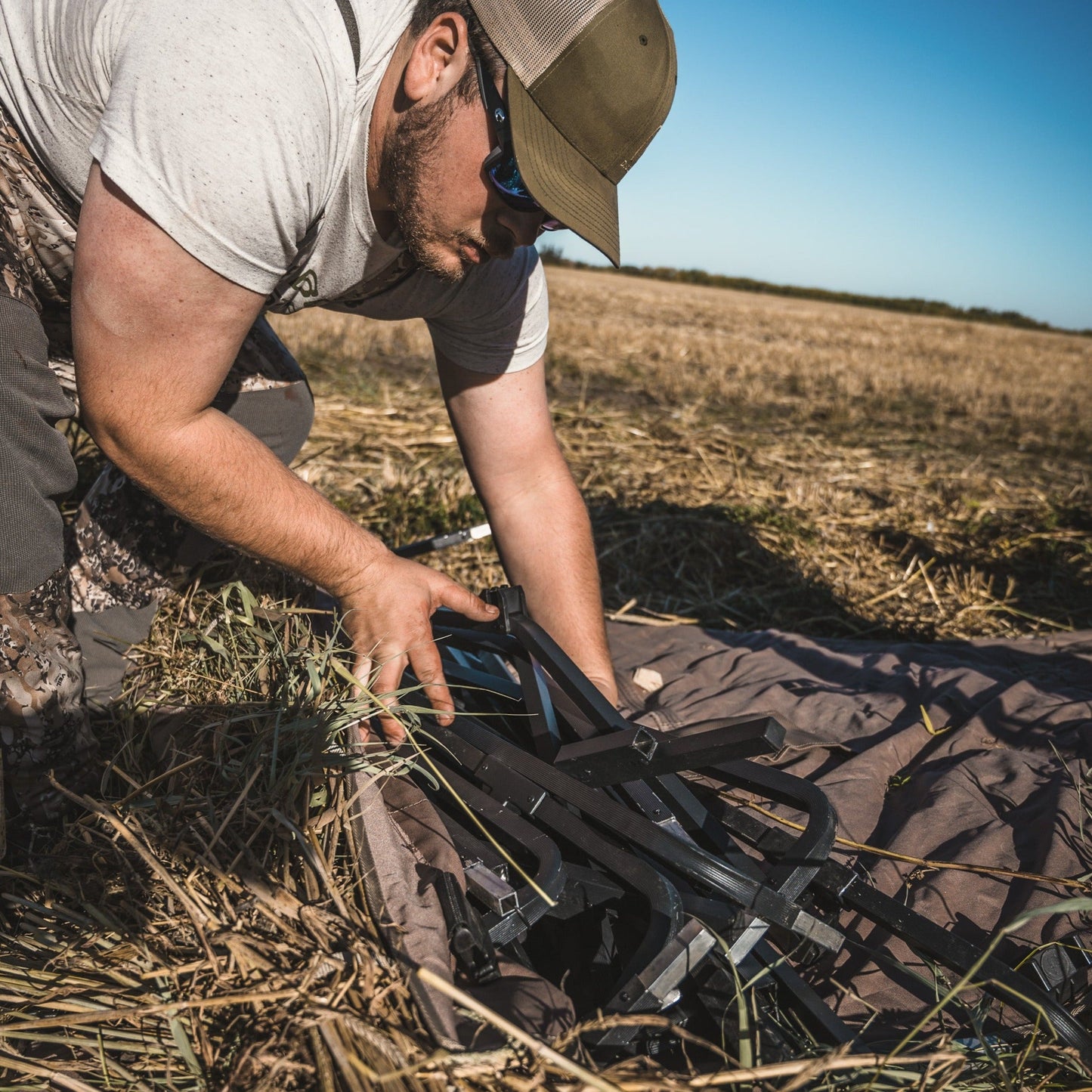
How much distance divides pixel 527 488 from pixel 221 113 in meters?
1.34

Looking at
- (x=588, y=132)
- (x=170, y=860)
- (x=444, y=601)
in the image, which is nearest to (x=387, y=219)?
(x=588, y=132)

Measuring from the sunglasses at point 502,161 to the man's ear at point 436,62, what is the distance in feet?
0.13

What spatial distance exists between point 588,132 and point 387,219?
0.55 m

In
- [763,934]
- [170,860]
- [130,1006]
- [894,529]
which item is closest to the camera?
[130,1006]

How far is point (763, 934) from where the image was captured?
1.37m

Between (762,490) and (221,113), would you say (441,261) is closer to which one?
(221,113)

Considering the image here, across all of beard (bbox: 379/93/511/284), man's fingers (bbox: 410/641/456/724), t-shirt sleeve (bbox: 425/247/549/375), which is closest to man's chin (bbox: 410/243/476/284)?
beard (bbox: 379/93/511/284)

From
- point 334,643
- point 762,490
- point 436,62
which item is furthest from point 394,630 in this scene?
point 762,490

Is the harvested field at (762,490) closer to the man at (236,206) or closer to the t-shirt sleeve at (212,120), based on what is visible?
the man at (236,206)

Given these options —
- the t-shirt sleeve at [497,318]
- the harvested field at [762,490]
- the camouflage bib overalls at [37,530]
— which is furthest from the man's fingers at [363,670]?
the harvested field at [762,490]

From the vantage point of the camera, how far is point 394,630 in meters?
1.85

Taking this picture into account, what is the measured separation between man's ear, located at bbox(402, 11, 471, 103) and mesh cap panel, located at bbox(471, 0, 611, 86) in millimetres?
70

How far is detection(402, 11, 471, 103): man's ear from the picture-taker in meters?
1.74

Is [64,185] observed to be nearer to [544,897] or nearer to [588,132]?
[588,132]
